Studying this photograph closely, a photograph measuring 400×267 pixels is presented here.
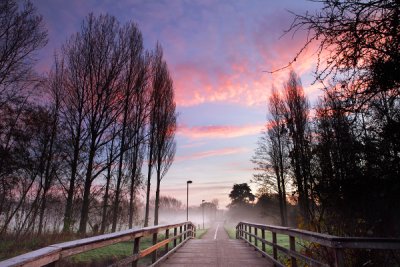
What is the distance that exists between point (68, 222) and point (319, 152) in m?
13.7

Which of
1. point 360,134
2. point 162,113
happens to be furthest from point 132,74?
point 360,134

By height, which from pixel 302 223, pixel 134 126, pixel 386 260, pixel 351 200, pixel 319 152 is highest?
pixel 134 126

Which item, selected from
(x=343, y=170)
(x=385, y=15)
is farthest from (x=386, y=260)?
(x=385, y=15)

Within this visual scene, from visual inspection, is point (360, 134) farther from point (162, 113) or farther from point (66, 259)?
point (162, 113)

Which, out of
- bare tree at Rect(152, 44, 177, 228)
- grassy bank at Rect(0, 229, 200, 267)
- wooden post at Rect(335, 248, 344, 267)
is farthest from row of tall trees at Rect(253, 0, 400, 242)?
bare tree at Rect(152, 44, 177, 228)

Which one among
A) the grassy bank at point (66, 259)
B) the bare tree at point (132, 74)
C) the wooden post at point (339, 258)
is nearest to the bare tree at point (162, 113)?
the bare tree at point (132, 74)

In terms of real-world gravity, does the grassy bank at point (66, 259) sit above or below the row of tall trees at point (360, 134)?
below

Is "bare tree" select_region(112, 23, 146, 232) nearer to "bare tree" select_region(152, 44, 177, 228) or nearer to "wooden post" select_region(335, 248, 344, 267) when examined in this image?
"bare tree" select_region(152, 44, 177, 228)

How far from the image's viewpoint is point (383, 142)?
655 centimetres

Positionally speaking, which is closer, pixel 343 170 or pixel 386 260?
pixel 386 260

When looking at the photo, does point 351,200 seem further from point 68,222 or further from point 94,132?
point 68,222

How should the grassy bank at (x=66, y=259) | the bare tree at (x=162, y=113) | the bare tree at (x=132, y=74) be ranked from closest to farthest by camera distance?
1. the grassy bank at (x=66, y=259)
2. the bare tree at (x=132, y=74)
3. the bare tree at (x=162, y=113)

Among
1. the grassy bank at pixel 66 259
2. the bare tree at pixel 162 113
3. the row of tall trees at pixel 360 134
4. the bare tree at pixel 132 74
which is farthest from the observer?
the bare tree at pixel 162 113

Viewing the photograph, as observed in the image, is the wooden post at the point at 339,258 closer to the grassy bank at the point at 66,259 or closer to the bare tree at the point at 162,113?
the grassy bank at the point at 66,259
